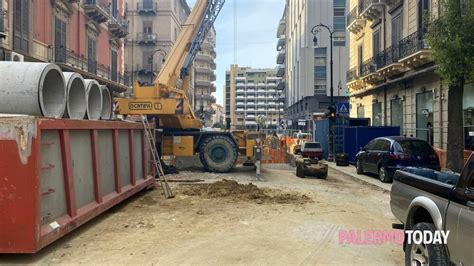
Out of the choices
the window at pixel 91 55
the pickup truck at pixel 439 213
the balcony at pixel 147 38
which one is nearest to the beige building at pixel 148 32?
the balcony at pixel 147 38

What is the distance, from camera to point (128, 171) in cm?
1034

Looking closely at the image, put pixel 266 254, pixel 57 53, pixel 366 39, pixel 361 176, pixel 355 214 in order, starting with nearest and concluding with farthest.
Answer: pixel 266 254, pixel 355 214, pixel 361 176, pixel 57 53, pixel 366 39

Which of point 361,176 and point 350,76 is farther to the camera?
point 350,76

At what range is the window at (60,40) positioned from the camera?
26.9 m

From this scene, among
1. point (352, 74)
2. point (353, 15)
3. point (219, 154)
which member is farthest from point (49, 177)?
point (353, 15)

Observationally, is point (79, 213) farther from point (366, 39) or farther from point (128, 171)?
point (366, 39)

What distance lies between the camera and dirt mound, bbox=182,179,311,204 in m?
10.9

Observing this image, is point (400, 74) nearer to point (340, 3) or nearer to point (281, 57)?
point (340, 3)

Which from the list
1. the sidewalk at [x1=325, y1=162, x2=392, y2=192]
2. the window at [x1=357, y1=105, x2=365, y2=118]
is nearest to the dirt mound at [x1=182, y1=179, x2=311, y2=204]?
the sidewalk at [x1=325, y1=162, x2=392, y2=192]

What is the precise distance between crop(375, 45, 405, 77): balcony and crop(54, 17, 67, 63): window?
19067mm

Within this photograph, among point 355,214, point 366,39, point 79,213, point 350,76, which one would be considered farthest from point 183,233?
point 350,76

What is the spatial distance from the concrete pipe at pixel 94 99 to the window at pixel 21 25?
1504 centimetres

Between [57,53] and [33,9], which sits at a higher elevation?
[33,9]

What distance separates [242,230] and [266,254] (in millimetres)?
1490
